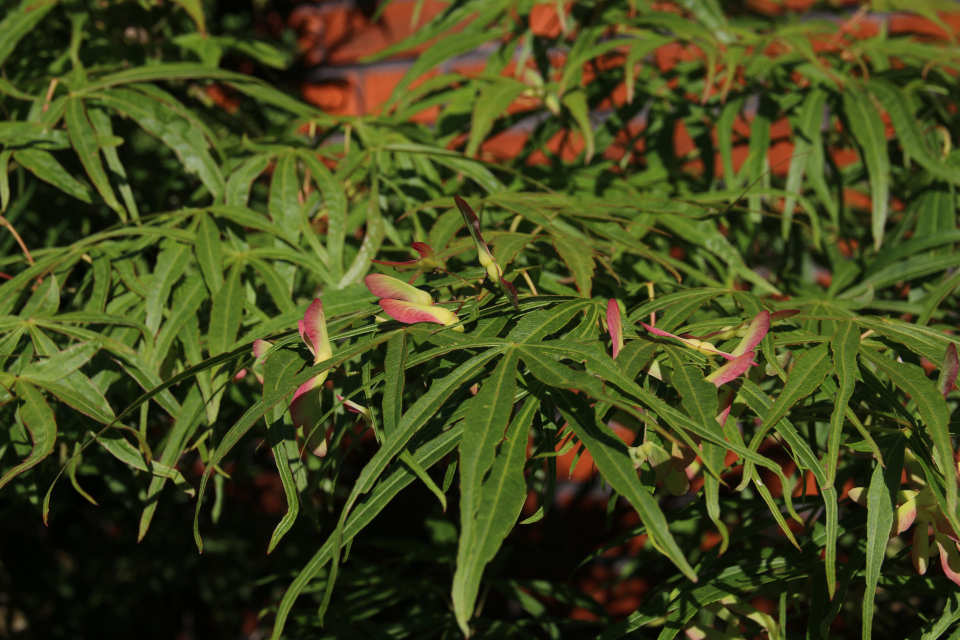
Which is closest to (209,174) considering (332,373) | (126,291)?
(126,291)

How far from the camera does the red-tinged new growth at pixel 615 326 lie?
0.84 feet

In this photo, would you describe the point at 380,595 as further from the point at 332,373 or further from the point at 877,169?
the point at 877,169

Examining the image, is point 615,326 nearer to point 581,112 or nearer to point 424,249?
point 424,249

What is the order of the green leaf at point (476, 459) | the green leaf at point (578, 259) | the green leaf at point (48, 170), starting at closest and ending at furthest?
the green leaf at point (476, 459)
the green leaf at point (578, 259)
the green leaf at point (48, 170)

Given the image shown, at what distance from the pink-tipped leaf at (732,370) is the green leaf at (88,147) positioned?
13.2 inches

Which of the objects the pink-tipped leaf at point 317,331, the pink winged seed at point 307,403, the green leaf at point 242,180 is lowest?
the pink winged seed at point 307,403

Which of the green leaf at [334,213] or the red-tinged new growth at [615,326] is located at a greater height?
the green leaf at [334,213]

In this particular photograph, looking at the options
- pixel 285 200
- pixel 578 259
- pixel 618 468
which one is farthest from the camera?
pixel 285 200

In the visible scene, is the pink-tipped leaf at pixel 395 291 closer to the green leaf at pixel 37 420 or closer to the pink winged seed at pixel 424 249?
the pink winged seed at pixel 424 249

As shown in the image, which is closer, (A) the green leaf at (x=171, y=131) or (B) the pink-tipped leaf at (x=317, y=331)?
(B) the pink-tipped leaf at (x=317, y=331)

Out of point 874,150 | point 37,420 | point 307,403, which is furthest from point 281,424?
point 874,150

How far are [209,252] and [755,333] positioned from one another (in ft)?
0.92

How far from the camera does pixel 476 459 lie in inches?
8.4

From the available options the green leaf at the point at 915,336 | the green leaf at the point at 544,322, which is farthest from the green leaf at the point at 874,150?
the green leaf at the point at 544,322
